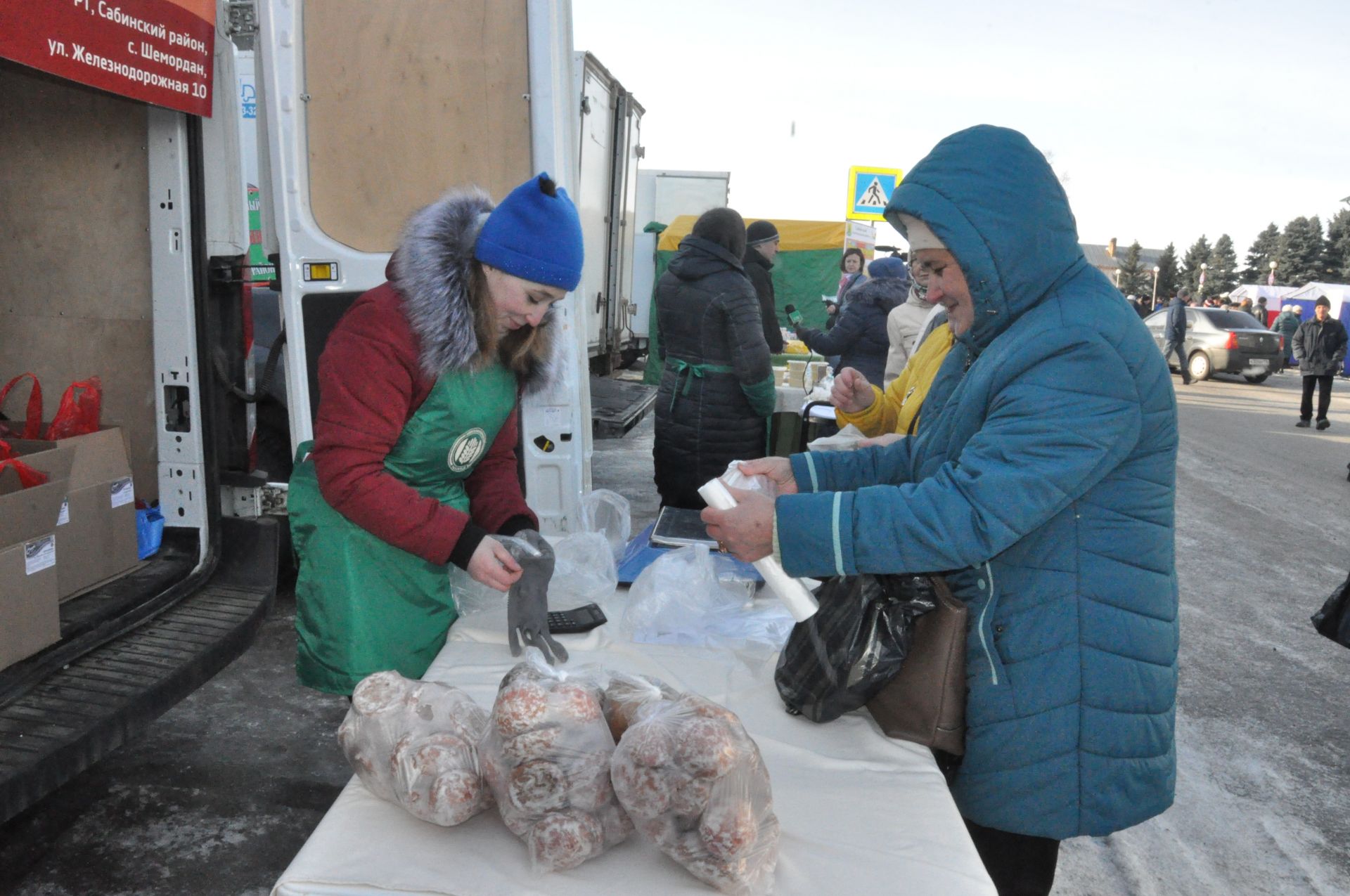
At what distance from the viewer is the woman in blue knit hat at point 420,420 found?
1913 mm

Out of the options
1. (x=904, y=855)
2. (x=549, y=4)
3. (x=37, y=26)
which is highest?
(x=549, y=4)

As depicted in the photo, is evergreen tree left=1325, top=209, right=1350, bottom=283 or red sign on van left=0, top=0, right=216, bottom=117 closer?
red sign on van left=0, top=0, right=216, bottom=117

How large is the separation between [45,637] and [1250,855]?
3.85 meters

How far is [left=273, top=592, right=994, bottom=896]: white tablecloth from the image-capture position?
3.90 ft

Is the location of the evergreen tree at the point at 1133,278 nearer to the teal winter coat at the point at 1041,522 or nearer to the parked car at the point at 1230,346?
the parked car at the point at 1230,346

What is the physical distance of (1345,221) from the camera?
46.6m

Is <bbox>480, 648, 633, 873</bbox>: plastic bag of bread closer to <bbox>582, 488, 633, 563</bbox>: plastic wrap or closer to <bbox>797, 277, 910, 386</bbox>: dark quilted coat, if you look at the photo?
<bbox>582, 488, 633, 563</bbox>: plastic wrap

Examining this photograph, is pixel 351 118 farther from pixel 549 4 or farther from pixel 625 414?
pixel 625 414

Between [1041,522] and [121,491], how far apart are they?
301 cm

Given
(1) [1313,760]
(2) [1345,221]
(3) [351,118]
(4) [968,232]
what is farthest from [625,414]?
(2) [1345,221]

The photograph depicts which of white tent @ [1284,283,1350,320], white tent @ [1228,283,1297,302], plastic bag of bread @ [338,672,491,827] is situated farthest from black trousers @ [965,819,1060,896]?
white tent @ [1228,283,1297,302]

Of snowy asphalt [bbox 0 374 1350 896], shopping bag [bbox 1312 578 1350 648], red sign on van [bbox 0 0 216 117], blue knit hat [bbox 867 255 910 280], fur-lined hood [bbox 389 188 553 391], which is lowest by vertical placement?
snowy asphalt [bbox 0 374 1350 896]

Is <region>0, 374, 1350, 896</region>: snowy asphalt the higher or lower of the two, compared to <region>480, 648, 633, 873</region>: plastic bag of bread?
lower

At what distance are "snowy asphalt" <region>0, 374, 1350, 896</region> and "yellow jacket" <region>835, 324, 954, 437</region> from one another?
60.8 inches
